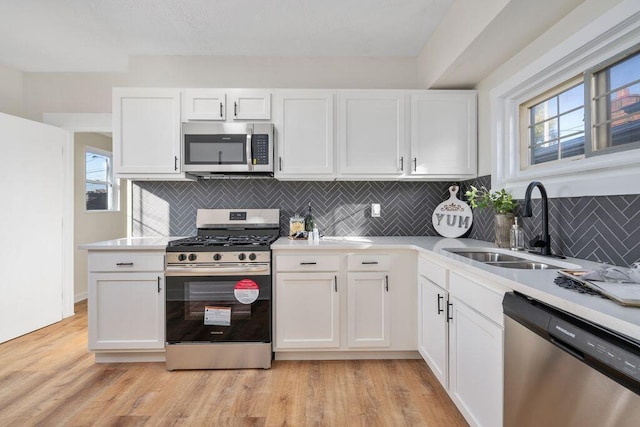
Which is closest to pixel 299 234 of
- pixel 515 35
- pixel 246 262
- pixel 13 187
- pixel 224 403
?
pixel 246 262

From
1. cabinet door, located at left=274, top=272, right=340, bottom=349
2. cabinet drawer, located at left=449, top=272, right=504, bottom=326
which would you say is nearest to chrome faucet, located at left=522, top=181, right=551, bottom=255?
cabinet drawer, located at left=449, top=272, right=504, bottom=326

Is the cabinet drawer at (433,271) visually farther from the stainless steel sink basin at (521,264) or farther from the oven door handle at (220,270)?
the oven door handle at (220,270)

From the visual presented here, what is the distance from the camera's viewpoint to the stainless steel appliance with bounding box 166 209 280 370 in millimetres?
2393

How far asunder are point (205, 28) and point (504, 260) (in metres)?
2.71

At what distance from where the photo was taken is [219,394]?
6.86 ft

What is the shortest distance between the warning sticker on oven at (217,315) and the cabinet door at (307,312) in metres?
0.35

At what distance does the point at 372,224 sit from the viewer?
3102 mm

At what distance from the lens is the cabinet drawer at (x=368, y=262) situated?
2.49 meters

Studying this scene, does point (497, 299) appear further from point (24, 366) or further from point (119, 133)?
point (24, 366)

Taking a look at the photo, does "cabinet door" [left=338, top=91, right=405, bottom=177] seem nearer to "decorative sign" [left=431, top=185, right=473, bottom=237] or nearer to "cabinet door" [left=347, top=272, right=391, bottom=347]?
"decorative sign" [left=431, top=185, right=473, bottom=237]

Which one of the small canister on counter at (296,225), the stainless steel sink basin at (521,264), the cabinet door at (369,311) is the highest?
the small canister on counter at (296,225)

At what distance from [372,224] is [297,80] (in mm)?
1494

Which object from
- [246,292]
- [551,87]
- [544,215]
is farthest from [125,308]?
[551,87]

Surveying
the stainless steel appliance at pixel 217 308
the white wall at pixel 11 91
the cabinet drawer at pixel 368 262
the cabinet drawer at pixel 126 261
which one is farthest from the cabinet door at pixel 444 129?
the white wall at pixel 11 91
